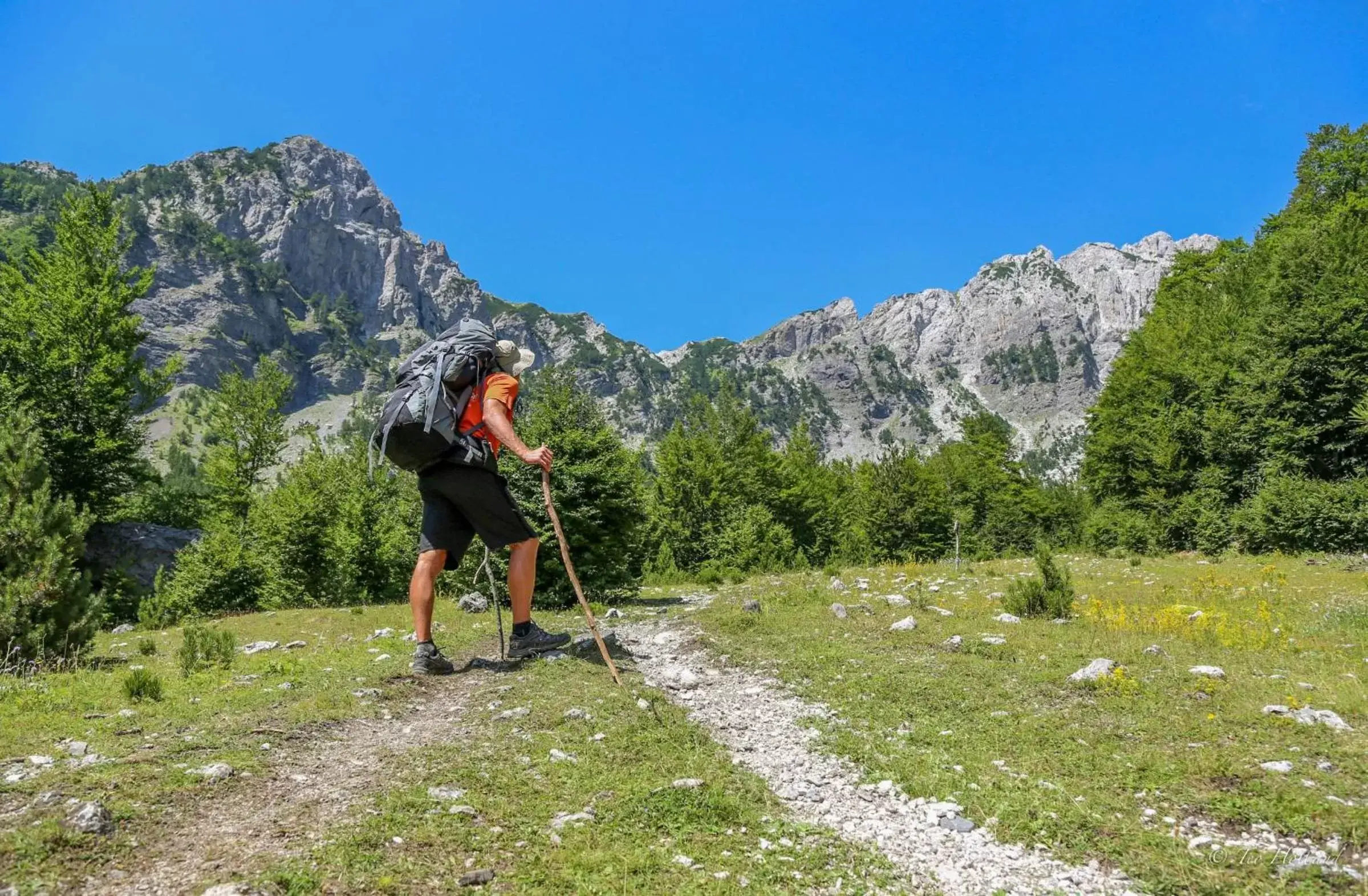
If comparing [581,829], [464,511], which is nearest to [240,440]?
[464,511]

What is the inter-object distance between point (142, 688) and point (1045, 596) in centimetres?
1150

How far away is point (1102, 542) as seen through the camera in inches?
1293

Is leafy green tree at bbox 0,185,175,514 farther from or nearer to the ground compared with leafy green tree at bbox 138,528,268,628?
farther from the ground

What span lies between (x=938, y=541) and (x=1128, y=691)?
4191 cm

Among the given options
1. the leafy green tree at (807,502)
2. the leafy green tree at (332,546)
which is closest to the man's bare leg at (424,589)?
the leafy green tree at (332,546)

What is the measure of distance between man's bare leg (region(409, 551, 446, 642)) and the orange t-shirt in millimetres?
1332

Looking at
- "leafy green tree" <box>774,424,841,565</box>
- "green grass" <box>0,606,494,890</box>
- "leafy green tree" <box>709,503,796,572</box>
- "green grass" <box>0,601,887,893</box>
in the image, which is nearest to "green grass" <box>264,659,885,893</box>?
"green grass" <box>0,601,887,893</box>

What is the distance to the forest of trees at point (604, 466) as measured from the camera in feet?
52.1

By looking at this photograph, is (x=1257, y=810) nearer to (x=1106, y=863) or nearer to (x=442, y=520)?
(x=1106, y=863)

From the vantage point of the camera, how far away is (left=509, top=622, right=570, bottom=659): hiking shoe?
7.82 meters

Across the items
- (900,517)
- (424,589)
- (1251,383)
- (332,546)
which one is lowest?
(900,517)

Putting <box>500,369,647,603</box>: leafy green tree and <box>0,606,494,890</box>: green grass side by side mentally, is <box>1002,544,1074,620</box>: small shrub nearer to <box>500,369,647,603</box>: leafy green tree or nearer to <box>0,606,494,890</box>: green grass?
<box>0,606,494,890</box>: green grass

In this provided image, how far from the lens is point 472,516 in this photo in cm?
720

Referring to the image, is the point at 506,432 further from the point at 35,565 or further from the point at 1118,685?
the point at 35,565
